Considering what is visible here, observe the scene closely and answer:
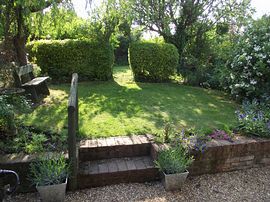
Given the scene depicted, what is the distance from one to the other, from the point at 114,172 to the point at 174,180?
0.77m

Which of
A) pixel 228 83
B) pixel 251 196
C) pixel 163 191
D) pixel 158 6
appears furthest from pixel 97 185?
pixel 158 6

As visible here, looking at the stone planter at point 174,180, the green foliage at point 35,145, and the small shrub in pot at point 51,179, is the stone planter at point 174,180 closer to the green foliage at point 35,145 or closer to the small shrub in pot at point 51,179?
the small shrub in pot at point 51,179

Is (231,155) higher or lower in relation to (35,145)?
lower

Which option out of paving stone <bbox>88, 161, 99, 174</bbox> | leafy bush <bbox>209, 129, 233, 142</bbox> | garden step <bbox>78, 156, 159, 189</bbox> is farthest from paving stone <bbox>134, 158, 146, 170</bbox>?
leafy bush <bbox>209, 129, 233, 142</bbox>

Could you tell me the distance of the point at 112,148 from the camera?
3.31m

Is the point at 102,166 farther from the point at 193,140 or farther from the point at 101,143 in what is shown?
the point at 193,140

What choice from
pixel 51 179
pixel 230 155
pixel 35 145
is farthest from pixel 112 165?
pixel 230 155

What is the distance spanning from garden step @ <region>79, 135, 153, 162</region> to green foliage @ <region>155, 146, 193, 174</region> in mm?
427

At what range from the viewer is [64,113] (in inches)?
184

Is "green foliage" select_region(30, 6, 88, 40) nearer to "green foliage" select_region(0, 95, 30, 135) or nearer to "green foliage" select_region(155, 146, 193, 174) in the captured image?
"green foliage" select_region(0, 95, 30, 135)

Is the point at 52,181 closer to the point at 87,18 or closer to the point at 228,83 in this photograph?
the point at 228,83

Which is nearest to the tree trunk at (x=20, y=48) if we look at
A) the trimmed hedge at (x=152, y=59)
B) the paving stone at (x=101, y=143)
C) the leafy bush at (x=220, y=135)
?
the trimmed hedge at (x=152, y=59)

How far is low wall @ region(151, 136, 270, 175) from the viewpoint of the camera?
3.25 metres

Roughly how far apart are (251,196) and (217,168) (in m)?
0.57
